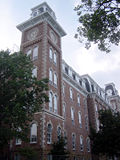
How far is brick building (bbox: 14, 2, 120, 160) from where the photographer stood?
68.9 feet

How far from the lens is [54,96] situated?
2478cm

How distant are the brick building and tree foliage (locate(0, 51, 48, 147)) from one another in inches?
202

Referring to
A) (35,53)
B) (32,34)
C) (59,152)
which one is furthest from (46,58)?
(59,152)

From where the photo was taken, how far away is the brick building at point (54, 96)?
21016mm

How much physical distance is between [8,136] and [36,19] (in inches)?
820

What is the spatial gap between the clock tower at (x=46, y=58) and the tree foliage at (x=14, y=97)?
492cm

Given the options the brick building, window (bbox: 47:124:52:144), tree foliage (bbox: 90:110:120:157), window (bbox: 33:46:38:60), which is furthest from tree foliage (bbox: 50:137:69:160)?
window (bbox: 33:46:38:60)

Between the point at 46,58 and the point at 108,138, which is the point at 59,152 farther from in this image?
the point at 46,58

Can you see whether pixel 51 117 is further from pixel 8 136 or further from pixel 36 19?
pixel 36 19

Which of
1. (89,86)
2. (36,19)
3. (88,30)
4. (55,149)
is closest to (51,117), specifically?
(55,149)

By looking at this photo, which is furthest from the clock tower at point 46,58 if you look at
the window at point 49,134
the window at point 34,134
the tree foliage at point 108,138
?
the tree foliage at point 108,138

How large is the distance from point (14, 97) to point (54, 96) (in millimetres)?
9335

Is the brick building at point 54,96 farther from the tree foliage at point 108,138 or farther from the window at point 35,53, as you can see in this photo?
the tree foliage at point 108,138

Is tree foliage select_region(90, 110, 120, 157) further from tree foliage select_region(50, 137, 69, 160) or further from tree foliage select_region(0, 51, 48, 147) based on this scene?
tree foliage select_region(0, 51, 48, 147)
